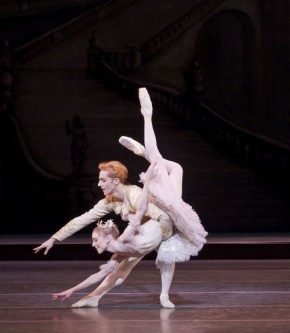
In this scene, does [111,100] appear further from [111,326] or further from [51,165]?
[111,326]

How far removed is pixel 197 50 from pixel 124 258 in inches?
514

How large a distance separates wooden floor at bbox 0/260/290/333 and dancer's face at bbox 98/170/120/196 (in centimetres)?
96

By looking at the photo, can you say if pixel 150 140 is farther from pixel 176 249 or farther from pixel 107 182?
pixel 176 249

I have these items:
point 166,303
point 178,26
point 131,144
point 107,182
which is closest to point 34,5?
point 178,26

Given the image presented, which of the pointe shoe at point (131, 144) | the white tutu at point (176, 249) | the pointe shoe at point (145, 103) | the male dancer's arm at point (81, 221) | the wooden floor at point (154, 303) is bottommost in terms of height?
the wooden floor at point (154, 303)

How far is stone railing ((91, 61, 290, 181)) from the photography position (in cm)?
1952

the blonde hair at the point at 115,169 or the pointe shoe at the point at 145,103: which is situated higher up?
the pointe shoe at the point at 145,103

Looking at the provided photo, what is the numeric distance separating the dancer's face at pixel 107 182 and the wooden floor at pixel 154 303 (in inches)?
37.6

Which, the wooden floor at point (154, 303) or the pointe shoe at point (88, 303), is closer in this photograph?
the wooden floor at point (154, 303)

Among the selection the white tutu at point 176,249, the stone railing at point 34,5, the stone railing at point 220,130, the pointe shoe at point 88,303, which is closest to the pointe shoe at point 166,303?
the white tutu at point 176,249

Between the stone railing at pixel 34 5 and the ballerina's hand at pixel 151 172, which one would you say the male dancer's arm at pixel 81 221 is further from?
the stone railing at pixel 34 5

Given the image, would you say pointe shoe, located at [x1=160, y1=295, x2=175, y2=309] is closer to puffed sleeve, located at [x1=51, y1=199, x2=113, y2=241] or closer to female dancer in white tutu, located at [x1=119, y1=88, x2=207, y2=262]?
female dancer in white tutu, located at [x1=119, y1=88, x2=207, y2=262]

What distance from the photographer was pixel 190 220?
791 cm

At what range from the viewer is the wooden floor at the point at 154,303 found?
6.97m
